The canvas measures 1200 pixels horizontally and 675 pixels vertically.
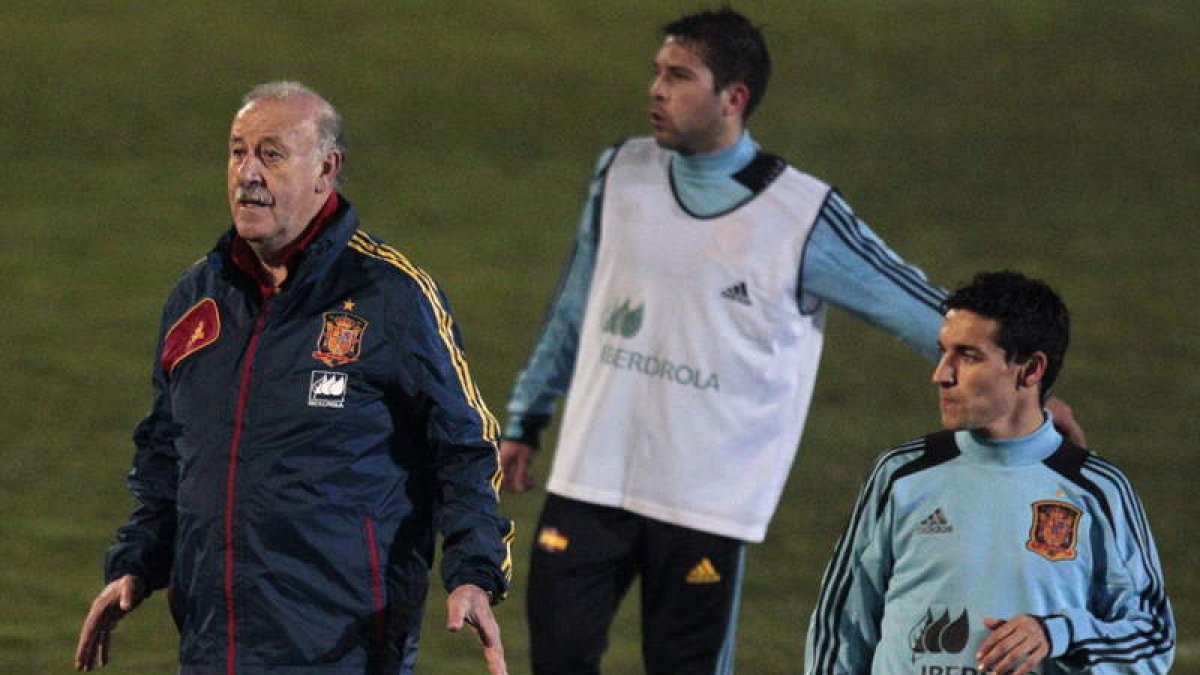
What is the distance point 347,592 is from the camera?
480 cm

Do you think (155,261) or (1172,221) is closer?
(155,261)

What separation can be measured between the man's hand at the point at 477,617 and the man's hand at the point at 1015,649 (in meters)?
0.95

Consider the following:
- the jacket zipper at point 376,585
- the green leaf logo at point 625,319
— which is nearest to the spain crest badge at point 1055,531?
the jacket zipper at point 376,585

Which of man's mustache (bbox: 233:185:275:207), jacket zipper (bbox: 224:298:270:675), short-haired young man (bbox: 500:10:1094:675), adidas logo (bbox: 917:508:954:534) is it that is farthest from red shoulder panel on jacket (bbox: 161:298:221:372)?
short-haired young man (bbox: 500:10:1094:675)

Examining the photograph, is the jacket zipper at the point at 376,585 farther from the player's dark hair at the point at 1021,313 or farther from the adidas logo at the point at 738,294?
the adidas logo at the point at 738,294

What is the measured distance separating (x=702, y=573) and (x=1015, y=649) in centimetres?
196

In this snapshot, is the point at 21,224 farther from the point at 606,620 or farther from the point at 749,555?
the point at 606,620

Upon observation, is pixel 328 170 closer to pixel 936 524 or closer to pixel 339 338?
pixel 339 338

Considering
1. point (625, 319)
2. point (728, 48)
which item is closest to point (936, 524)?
point (625, 319)

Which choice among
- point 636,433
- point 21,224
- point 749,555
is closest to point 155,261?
point 21,224

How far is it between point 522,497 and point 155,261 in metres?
5.48

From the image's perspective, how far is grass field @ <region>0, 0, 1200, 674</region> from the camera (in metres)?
10.8

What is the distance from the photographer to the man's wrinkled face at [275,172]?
15.8 ft

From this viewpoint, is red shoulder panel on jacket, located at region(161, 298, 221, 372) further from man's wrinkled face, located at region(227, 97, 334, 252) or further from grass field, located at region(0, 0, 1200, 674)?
grass field, located at region(0, 0, 1200, 674)
